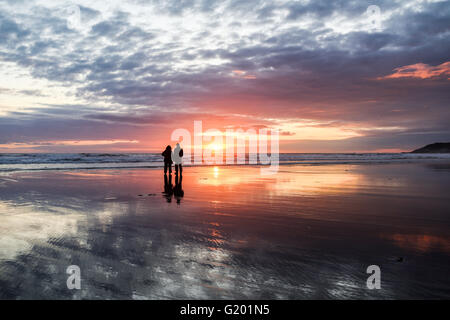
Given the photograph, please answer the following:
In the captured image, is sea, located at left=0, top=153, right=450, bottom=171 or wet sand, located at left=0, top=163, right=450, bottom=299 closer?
wet sand, located at left=0, top=163, right=450, bottom=299

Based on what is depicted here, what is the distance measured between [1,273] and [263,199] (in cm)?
801

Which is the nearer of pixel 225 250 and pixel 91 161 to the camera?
pixel 225 250

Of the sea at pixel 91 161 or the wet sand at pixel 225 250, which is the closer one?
the wet sand at pixel 225 250

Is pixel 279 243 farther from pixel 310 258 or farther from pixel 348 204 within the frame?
pixel 348 204

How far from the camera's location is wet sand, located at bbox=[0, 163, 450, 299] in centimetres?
350

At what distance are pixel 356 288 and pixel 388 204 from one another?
23.0 feet

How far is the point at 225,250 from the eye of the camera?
16.2 ft

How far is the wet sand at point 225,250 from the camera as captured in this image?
138 inches

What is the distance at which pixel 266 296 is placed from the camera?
11.0 feet
